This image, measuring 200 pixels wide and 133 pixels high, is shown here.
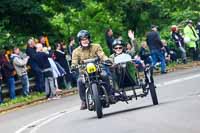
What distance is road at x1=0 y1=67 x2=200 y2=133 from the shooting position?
509 inches

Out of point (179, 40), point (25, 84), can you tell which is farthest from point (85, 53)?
point (179, 40)

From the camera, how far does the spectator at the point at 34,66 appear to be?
2581 centimetres

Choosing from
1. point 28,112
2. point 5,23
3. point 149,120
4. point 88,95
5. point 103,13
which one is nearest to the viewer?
point 149,120

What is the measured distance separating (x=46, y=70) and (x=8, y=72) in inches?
49.9

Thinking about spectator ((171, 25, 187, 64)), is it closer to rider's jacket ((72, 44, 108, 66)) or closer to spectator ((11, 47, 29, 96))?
spectator ((11, 47, 29, 96))

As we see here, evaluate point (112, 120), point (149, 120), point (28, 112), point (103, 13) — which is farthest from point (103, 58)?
point (103, 13)

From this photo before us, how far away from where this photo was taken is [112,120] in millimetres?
14805

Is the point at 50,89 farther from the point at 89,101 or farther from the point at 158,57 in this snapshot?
the point at 89,101

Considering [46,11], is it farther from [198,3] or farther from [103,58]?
[103,58]

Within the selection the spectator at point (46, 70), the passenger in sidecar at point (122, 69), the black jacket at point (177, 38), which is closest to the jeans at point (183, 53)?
the black jacket at point (177, 38)

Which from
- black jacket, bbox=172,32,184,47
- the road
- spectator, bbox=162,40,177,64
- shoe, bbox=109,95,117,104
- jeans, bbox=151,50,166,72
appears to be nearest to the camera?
the road

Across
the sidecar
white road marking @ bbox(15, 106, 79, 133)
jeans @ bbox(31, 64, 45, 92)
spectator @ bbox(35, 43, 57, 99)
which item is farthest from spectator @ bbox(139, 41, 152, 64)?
the sidecar

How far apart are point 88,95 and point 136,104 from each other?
9.12ft

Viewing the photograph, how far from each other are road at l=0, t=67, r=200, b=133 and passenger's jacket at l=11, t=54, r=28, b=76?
2.35 m
